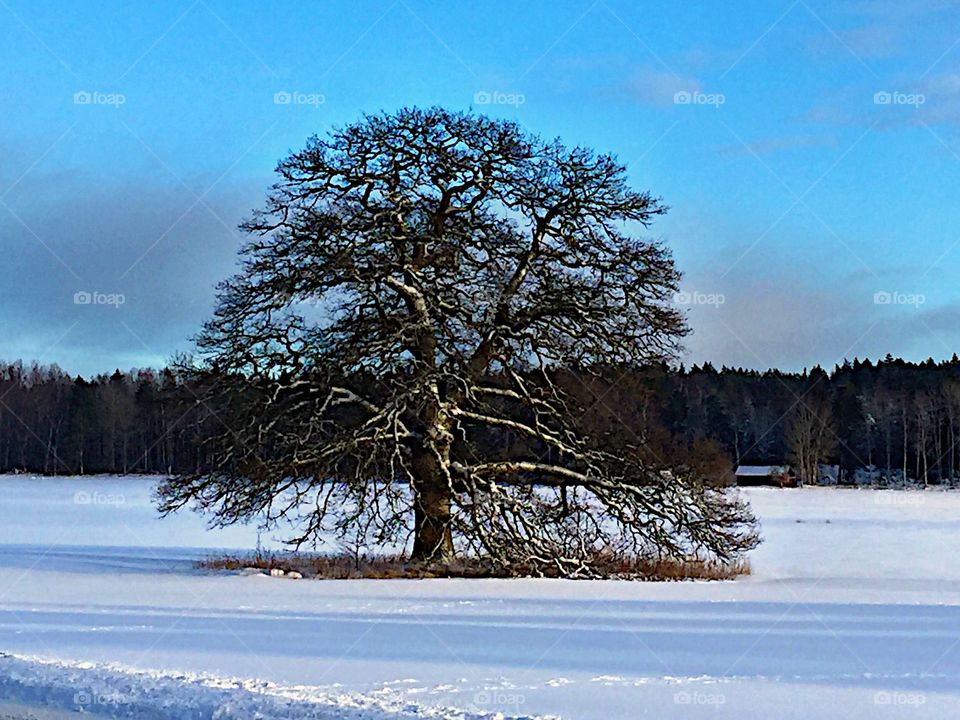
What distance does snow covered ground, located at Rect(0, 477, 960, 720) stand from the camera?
30.3ft

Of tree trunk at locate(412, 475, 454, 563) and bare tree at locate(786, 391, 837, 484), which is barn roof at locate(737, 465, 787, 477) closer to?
bare tree at locate(786, 391, 837, 484)

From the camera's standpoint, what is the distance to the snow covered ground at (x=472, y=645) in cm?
925

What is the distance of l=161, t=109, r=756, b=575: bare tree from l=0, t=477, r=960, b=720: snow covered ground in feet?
6.17

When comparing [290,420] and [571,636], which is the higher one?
[290,420]

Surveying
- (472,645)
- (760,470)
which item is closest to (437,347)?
(472,645)

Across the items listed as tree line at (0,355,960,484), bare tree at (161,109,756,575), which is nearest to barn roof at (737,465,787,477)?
tree line at (0,355,960,484)

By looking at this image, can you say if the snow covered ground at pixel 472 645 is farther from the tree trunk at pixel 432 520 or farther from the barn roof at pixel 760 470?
the barn roof at pixel 760 470

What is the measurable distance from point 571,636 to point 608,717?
4206 millimetres

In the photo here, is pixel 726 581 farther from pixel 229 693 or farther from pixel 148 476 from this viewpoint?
pixel 148 476

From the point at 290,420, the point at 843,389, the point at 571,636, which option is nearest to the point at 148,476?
the point at 843,389

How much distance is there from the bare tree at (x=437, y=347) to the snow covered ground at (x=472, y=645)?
74.1 inches

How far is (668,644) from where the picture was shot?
12.2 meters

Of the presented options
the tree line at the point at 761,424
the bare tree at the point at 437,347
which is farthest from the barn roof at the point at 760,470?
the bare tree at the point at 437,347

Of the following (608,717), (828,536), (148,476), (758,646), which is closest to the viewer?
(608,717)
